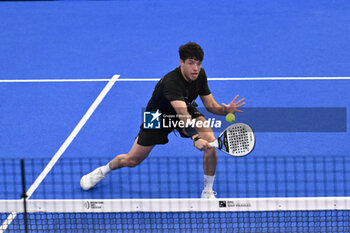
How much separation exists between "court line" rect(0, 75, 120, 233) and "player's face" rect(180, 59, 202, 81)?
2.21 meters

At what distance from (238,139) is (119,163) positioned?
1409 millimetres

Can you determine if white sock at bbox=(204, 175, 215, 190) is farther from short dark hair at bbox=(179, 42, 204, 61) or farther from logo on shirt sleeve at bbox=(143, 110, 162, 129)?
short dark hair at bbox=(179, 42, 204, 61)

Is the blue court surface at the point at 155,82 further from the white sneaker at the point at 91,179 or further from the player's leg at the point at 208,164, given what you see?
the player's leg at the point at 208,164

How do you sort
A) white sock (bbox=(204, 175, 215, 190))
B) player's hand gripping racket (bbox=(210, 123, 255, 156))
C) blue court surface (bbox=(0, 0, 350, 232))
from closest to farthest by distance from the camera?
player's hand gripping racket (bbox=(210, 123, 255, 156)) < white sock (bbox=(204, 175, 215, 190)) < blue court surface (bbox=(0, 0, 350, 232))

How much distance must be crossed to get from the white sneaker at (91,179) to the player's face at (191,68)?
1.54 metres

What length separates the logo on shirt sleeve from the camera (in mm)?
6288

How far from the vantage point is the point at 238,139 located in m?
5.91

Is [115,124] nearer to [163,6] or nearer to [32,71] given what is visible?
[32,71]

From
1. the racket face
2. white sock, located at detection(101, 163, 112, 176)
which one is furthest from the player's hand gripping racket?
white sock, located at detection(101, 163, 112, 176)

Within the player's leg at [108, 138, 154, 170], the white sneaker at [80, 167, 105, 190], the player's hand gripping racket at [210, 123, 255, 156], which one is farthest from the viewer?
the white sneaker at [80, 167, 105, 190]

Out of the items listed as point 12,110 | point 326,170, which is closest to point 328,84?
point 326,170

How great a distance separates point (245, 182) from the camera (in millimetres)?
6691

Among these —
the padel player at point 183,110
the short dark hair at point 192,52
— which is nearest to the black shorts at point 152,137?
the padel player at point 183,110

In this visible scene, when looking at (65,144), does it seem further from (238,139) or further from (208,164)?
(238,139)
